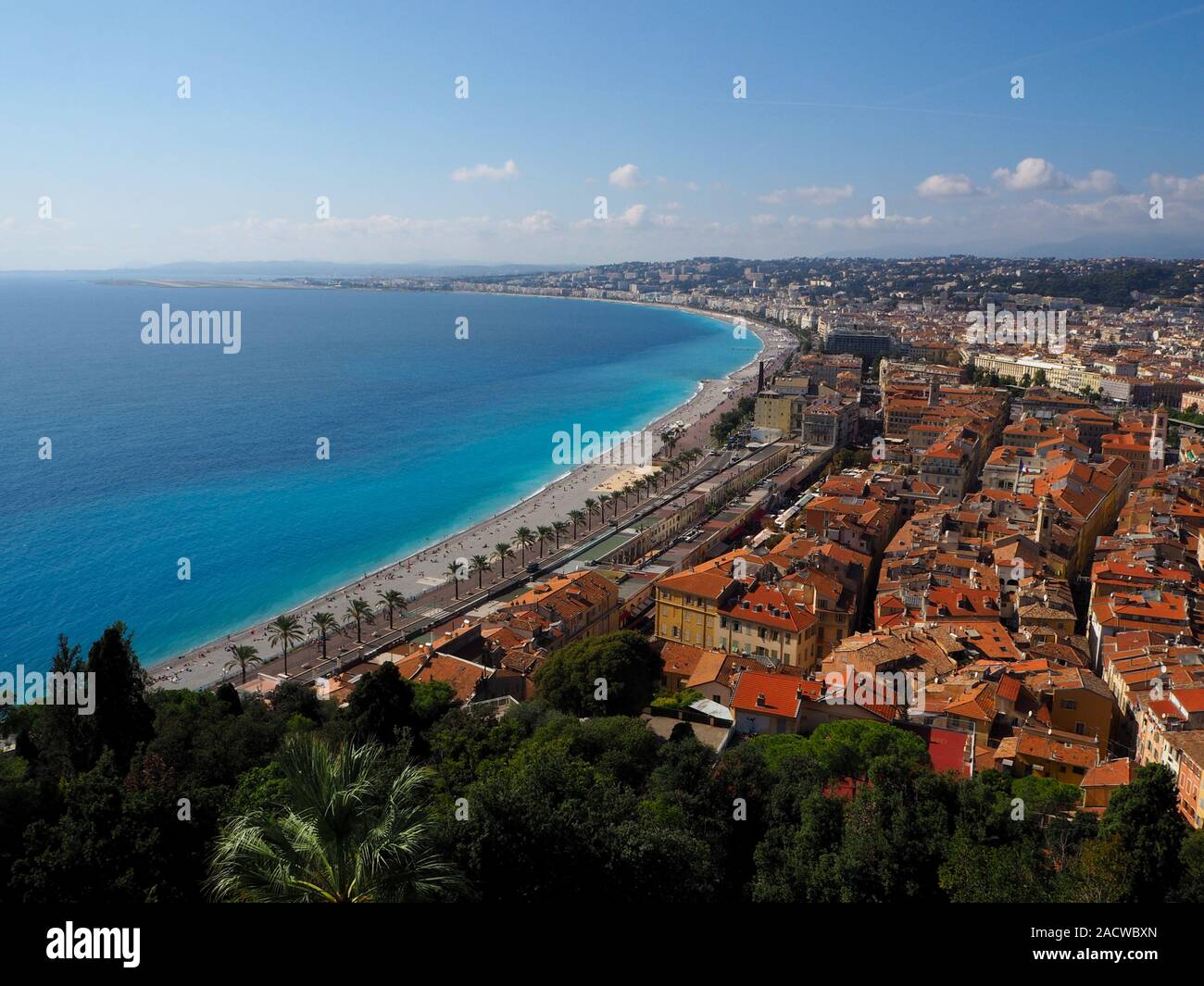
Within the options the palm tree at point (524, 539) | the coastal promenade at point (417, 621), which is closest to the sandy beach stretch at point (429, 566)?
the coastal promenade at point (417, 621)

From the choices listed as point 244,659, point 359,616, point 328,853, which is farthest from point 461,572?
point 328,853

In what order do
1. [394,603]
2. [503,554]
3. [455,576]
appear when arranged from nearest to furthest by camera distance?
[394,603] < [455,576] < [503,554]

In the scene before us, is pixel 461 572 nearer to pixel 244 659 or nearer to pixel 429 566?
pixel 429 566

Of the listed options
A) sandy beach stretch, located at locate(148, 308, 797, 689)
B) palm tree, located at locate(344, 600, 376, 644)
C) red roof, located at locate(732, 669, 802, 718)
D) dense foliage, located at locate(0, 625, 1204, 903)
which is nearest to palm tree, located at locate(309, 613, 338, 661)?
sandy beach stretch, located at locate(148, 308, 797, 689)

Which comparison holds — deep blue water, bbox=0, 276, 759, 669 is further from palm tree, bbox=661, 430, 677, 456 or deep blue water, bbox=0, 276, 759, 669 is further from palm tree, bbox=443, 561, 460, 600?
palm tree, bbox=661, 430, 677, 456
